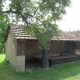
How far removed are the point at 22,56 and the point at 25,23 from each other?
3.01 m

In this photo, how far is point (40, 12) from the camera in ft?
27.7

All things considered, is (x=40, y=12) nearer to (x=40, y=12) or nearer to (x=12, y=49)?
(x=40, y=12)

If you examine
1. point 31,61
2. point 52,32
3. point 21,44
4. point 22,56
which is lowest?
point 31,61

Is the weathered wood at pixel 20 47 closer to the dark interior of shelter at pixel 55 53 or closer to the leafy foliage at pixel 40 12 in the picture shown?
the leafy foliage at pixel 40 12

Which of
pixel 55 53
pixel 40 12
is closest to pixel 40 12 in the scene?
pixel 40 12

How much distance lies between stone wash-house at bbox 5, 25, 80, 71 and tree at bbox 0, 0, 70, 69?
1.79 meters

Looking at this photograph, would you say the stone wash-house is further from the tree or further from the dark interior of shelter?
the tree

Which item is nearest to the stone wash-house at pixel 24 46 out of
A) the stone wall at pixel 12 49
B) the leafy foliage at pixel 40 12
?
the stone wall at pixel 12 49

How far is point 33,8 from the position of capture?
28.1ft

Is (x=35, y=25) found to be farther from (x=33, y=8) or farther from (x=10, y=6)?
(x=10, y=6)

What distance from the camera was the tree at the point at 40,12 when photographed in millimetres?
7844

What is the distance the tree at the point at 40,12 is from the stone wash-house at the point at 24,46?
179 centimetres

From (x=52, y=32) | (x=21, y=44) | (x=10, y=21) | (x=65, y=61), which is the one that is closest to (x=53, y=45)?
(x=65, y=61)

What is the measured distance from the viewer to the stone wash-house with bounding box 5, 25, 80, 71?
34.3 ft
